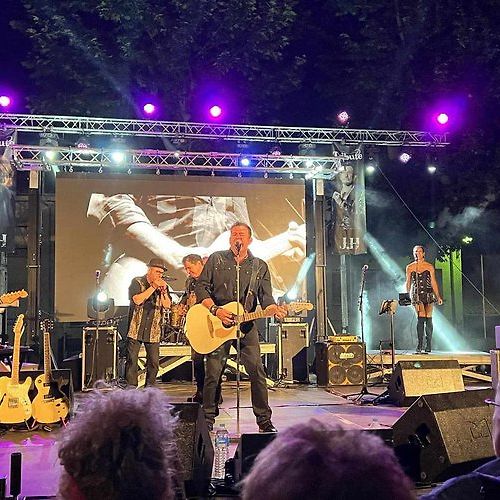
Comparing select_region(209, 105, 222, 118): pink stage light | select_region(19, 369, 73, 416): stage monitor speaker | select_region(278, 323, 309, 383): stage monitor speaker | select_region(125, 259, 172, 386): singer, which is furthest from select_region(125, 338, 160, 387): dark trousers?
select_region(209, 105, 222, 118): pink stage light

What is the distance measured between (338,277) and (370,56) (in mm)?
7177

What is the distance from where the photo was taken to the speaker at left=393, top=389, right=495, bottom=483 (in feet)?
14.3

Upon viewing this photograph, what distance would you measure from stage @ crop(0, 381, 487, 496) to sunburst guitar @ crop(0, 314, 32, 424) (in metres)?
0.18

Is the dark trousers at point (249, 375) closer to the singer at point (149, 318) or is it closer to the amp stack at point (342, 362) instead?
the singer at point (149, 318)

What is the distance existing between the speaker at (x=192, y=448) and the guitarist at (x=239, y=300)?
6.79ft

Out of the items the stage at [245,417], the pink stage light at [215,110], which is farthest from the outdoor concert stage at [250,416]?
the pink stage light at [215,110]

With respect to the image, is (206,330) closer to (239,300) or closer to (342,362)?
(239,300)

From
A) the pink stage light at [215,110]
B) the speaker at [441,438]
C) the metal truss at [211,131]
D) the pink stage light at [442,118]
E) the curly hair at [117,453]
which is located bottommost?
the speaker at [441,438]

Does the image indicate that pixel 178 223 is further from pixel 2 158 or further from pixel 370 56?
pixel 370 56

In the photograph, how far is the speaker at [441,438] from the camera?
14.3 feet

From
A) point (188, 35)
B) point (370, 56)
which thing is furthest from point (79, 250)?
point (370, 56)

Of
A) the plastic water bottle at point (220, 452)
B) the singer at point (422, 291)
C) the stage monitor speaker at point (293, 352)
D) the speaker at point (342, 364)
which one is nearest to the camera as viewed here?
the plastic water bottle at point (220, 452)

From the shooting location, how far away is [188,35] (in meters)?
18.1

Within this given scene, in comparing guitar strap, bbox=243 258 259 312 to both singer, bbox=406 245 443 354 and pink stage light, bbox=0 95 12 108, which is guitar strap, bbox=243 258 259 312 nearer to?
singer, bbox=406 245 443 354
